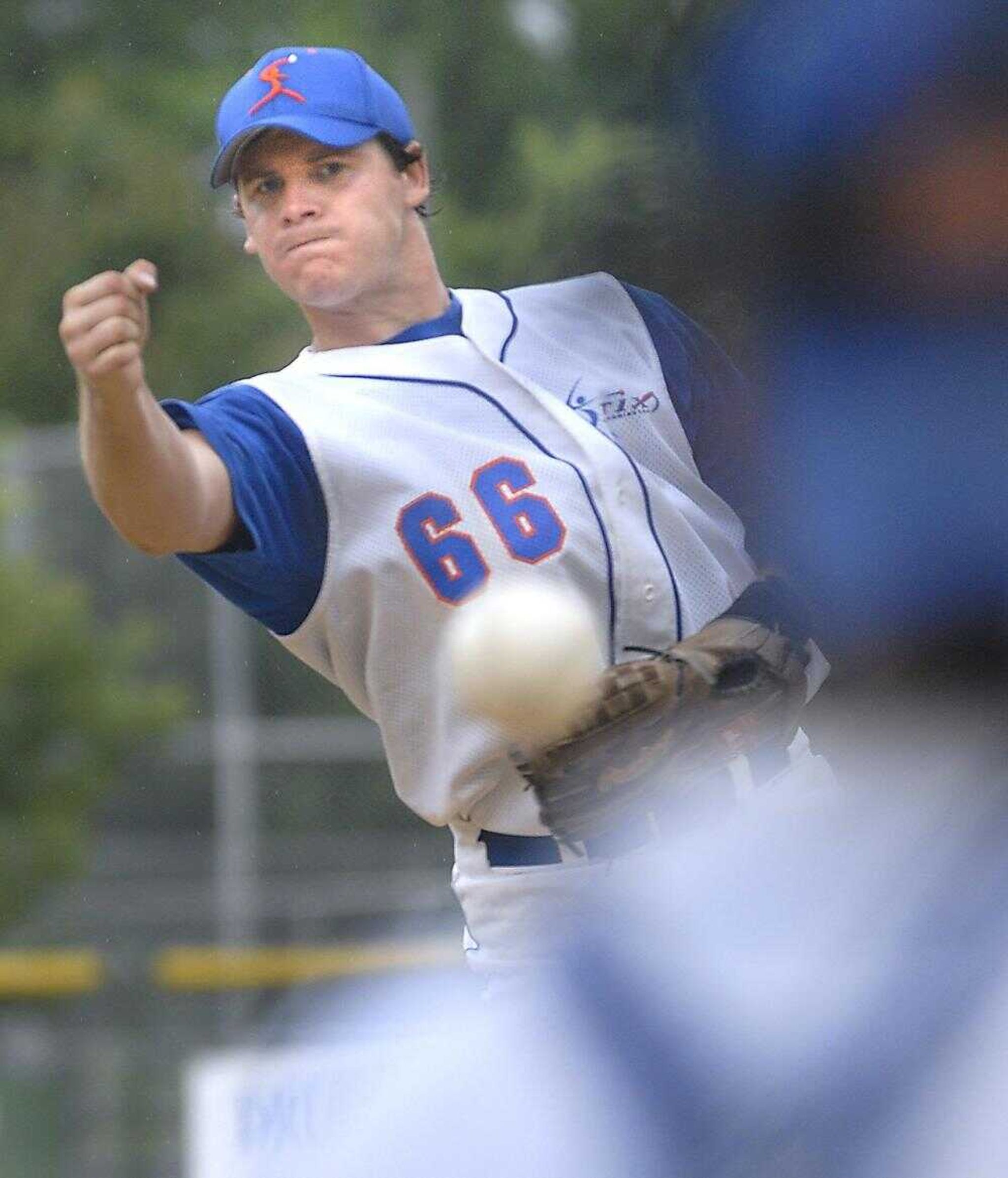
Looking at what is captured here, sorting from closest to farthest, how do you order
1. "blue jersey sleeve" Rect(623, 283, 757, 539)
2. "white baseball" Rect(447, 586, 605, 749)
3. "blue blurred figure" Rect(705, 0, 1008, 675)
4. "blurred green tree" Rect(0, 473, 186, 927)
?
"blue blurred figure" Rect(705, 0, 1008, 675)
"white baseball" Rect(447, 586, 605, 749)
"blue jersey sleeve" Rect(623, 283, 757, 539)
"blurred green tree" Rect(0, 473, 186, 927)

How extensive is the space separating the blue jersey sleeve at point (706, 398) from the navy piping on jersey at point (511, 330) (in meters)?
0.14

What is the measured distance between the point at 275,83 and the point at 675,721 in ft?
2.06

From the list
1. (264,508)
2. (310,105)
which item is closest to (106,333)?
(264,508)

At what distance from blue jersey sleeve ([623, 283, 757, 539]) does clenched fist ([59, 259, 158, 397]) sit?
1.39ft

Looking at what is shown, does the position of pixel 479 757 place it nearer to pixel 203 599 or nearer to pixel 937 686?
pixel 937 686

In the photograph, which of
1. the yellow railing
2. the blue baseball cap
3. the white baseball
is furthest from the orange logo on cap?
the yellow railing

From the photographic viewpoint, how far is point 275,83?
1.94 m

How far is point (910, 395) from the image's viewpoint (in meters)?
1.37

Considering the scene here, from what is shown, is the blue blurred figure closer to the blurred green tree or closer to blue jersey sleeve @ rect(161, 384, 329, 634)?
blue jersey sleeve @ rect(161, 384, 329, 634)

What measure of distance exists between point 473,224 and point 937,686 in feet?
6.94

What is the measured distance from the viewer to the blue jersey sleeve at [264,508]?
1821 mm

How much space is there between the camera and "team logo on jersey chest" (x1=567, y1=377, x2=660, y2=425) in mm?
2039

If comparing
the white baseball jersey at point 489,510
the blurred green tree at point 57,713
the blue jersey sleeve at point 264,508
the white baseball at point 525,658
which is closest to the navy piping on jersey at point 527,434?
the white baseball jersey at point 489,510

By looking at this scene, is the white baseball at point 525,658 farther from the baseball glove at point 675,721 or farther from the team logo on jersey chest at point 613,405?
the team logo on jersey chest at point 613,405
